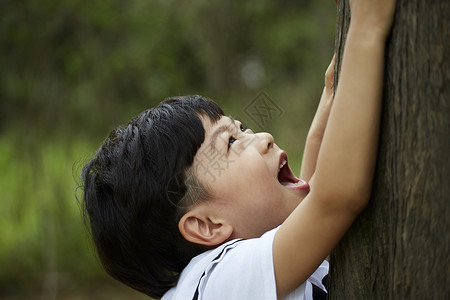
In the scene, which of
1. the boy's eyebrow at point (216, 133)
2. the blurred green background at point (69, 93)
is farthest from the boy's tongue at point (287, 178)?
the blurred green background at point (69, 93)

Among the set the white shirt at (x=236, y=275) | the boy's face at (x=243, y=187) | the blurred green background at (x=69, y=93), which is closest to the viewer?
the white shirt at (x=236, y=275)

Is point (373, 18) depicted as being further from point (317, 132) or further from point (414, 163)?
point (317, 132)

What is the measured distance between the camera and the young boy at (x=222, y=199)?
48.3 inches

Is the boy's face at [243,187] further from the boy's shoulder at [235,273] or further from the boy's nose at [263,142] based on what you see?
the boy's shoulder at [235,273]

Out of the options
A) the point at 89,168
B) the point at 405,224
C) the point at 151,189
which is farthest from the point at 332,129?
the point at 89,168

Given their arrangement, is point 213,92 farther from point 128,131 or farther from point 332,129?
point 332,129

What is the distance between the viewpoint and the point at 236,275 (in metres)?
1.40

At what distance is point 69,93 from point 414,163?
513 centimetres

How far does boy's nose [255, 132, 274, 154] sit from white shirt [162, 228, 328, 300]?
32cm

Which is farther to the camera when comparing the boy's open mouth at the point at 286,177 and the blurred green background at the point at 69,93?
the blurred green background at the point at 69,93

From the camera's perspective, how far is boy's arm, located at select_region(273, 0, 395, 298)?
3.92 feet

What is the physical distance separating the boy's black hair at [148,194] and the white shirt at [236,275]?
18 cm

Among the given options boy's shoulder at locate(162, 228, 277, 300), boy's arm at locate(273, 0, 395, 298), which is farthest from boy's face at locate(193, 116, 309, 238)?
boy's arm at locate(273, 0, 395, 298)

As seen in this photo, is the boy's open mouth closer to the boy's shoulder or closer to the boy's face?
the boy's face
